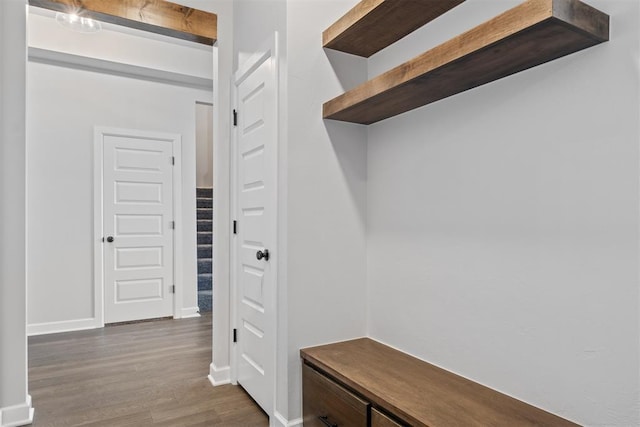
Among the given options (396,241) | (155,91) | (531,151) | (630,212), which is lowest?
(396,241)

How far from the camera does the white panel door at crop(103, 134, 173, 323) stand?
170 inches

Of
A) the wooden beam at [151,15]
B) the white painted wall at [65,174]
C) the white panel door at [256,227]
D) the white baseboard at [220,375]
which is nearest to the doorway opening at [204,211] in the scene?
the white painted wall at [65,174]

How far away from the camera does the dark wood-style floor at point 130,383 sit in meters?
2.26

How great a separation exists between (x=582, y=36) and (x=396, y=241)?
3.75ft

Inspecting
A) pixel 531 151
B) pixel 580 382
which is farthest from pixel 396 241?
pixel 580 382

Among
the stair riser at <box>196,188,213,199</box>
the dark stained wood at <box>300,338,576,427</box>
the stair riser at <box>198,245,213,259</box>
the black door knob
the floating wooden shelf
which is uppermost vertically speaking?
the floating wooden shelf

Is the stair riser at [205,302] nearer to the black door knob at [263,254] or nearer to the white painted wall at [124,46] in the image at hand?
the white painted wall at [124,46]

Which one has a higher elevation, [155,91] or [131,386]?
[155,91]

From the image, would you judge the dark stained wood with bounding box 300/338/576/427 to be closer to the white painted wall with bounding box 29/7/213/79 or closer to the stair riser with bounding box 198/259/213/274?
the white painted wall with bounding box 29/7/213/79

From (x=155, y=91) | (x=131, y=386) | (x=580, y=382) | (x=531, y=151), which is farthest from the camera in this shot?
(x=155, y=91)

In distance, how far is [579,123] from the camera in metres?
1.26

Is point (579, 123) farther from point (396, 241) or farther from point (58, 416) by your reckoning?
point (58, 416)

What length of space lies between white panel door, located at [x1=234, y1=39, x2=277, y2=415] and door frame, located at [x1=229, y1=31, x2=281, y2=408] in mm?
11

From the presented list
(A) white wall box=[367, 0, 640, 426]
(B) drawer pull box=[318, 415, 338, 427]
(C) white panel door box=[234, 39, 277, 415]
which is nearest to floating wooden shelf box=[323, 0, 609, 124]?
(A) white wall box=[367, 0, 640, 426]
